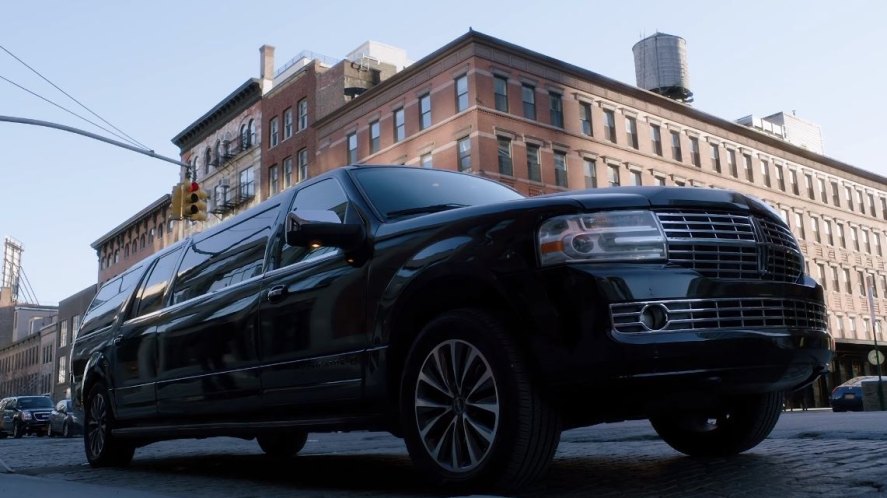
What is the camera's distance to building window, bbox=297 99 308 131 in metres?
Result: 46.9

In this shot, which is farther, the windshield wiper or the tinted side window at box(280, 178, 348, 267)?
the tinted side window at box(280, 178, 348, 267)

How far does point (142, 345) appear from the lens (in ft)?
22.2

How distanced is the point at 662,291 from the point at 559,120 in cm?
3713

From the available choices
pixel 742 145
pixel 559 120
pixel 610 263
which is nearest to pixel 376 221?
pixel 610 263

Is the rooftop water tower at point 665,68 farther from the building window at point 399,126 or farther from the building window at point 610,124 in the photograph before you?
the building window at point 399,126

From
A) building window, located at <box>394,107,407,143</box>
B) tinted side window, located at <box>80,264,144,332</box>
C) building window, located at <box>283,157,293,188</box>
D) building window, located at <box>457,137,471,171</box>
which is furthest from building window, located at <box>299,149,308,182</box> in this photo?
tinted side window, located at <box>80,264,144,332</box>

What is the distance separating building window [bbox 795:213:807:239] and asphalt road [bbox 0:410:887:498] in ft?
163

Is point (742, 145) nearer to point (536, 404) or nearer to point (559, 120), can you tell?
point (559, 120)

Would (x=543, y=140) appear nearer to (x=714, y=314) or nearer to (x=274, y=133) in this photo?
(x=274, y=133)

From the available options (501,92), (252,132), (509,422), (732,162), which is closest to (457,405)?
(509,422)

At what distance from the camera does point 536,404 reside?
3645mm

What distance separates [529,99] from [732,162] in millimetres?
16625

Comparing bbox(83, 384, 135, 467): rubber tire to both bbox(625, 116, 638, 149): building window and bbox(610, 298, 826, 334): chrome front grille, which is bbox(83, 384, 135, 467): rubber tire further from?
bbox(625, 116, 638, 149): building window

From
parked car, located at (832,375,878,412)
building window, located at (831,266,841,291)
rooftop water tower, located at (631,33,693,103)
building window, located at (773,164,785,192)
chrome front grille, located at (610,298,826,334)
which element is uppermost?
rooftop water tower, located at (631,33,693,103)
